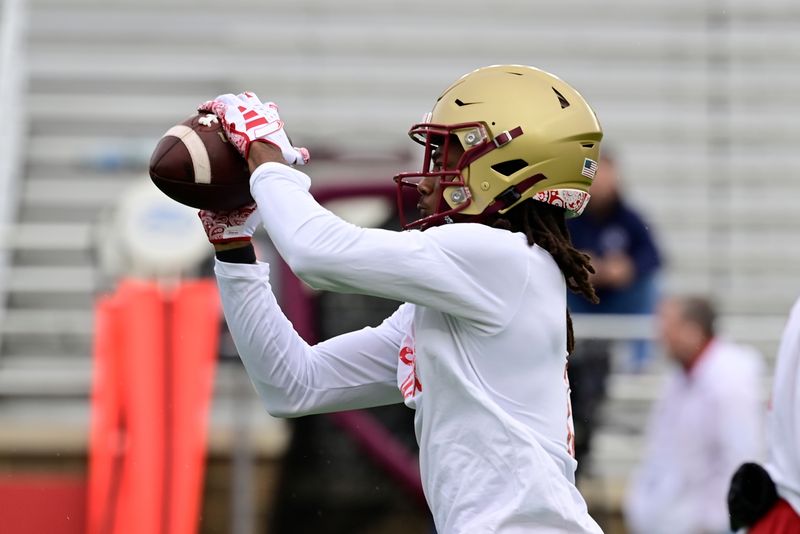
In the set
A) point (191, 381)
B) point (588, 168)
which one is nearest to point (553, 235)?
point (588, 168)

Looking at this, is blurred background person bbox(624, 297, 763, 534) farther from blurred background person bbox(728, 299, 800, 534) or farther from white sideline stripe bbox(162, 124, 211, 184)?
white sideline stripe bbox(162, 124, 211, 184)

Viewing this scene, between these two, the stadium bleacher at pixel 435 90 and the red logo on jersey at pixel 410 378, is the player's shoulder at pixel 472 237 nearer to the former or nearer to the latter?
the red logo on jersey at pixel 410 378

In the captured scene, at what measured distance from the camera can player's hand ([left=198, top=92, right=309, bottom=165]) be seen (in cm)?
285

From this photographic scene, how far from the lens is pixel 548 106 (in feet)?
9.57

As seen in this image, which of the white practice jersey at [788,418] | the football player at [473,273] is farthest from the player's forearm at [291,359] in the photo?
the white practice jersey at [788,418]

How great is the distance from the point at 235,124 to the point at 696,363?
4.05m

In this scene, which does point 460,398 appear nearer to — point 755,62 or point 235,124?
point 235,124

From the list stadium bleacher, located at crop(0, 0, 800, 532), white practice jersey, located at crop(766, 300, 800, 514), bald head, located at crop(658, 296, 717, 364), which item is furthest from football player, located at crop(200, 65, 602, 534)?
stadium bleacher, located at crop(0, 0, 800, 532)

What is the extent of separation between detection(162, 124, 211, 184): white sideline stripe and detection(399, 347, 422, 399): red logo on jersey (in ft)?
1.68

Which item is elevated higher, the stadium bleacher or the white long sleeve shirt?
the stadium bleacher

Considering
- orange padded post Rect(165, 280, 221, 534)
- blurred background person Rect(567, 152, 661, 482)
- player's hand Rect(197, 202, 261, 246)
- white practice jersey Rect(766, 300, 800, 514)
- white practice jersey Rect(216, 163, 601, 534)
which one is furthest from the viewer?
blurred background person Rect(567, 152, 661, 482)

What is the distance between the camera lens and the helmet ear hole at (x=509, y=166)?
113 inches

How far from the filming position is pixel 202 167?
2.94 metres

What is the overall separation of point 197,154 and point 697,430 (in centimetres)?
399
